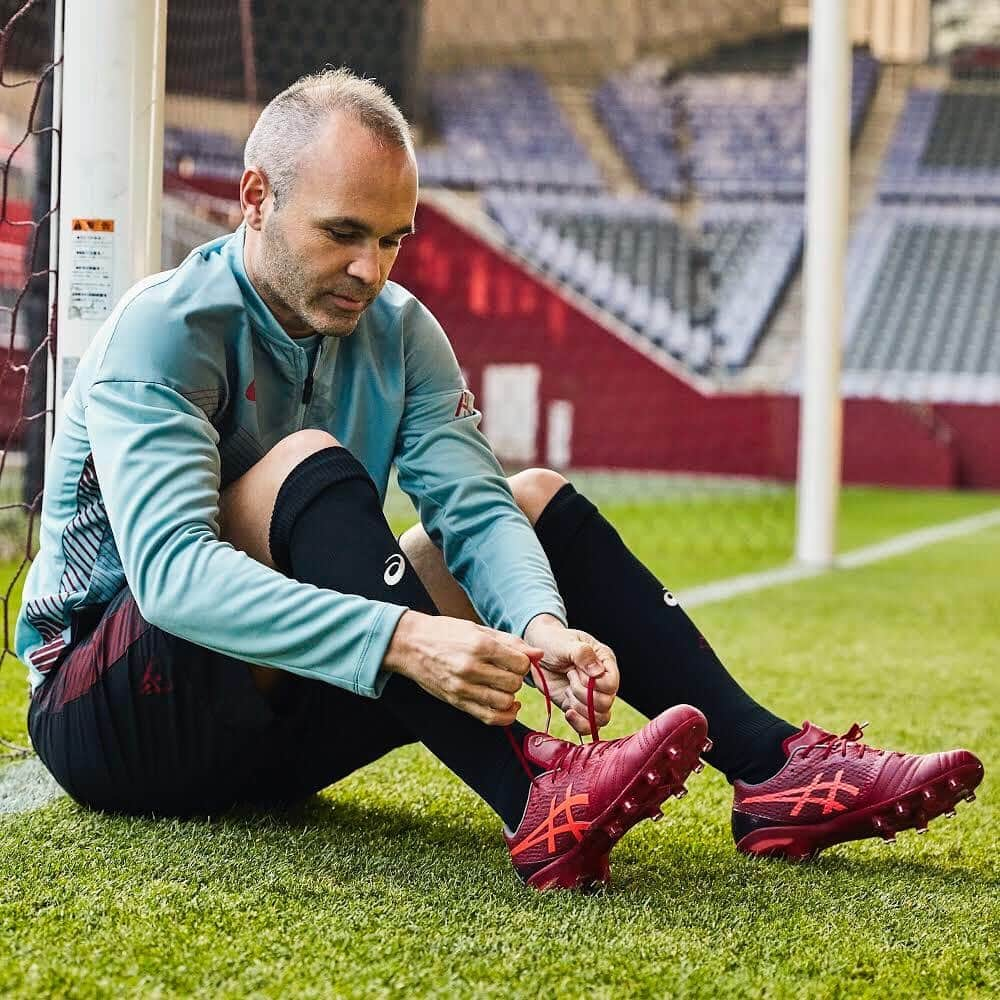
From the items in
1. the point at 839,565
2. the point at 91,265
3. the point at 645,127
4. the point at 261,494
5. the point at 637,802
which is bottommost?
the point at 839,565

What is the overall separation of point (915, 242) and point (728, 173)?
1.94 meters

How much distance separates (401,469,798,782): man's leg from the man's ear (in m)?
0.39

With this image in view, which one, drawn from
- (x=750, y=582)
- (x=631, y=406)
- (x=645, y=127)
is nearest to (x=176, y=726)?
(x=750, y=582)

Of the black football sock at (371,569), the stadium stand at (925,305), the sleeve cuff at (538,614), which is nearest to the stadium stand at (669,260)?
the stadium stand at (925,305)

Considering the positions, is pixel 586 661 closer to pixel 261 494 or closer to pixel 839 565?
pixel 261 494

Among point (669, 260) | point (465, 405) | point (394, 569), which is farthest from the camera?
point (669, 260)

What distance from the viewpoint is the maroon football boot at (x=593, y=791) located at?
1.31m

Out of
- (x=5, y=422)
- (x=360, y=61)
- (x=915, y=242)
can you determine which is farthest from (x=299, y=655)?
(x=915, y=242)

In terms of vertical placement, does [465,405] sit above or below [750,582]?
above

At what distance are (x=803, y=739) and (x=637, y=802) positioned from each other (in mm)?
308

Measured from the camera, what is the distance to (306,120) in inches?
54.7

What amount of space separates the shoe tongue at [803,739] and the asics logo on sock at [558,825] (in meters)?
0.31

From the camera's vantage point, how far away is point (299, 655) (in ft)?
4.25

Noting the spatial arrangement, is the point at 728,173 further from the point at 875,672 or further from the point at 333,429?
the point at 333,429
